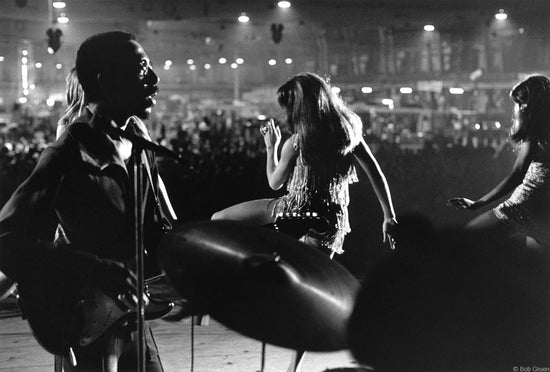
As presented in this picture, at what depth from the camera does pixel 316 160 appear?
185 inches

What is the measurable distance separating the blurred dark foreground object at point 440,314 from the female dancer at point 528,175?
2354 mm

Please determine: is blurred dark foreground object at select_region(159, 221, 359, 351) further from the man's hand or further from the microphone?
the microphone

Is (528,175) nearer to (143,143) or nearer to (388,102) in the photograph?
(143,143)

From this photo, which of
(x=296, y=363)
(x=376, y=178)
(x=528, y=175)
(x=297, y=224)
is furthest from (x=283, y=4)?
(x=297, y=224)

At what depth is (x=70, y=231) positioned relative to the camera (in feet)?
8.09

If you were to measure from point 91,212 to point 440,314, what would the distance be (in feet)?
3.26

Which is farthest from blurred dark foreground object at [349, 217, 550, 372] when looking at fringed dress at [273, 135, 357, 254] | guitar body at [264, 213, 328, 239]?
fringed dress at [273, 135, 357, 254]

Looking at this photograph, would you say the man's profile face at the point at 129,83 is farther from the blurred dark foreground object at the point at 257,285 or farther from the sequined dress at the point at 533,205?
the sequined dress at the point at 533,205

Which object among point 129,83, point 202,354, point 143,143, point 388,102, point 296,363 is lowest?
point 202,354

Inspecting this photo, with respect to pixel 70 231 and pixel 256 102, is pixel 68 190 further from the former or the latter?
pixel 256 102

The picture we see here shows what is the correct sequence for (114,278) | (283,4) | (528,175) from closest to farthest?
(114,278)
(528,175)
(283,4)

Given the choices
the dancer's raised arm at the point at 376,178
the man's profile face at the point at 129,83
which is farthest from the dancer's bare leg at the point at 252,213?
the man's profile face at the point at 129,83

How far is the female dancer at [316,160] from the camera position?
15.3 feet

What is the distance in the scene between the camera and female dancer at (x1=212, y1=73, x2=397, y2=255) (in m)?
4.68
